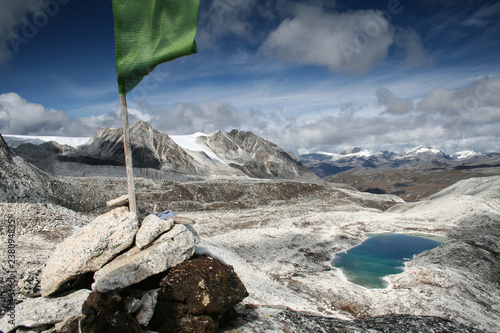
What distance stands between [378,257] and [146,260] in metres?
23.5

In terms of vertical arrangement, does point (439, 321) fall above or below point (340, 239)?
above

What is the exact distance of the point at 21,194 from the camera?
992 inches

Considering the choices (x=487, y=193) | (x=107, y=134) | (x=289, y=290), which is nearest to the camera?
(x=289, y=290)

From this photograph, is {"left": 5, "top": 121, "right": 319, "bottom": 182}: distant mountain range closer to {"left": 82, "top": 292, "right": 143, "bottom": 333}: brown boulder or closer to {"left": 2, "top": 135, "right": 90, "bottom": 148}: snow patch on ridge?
{"left": 2, "top": 135, "right": 90, "bottom": 148}: snow patch on ridge

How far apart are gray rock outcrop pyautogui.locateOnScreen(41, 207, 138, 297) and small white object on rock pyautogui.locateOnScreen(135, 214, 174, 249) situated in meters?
0.22

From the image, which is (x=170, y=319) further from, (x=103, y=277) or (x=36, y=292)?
(x=36, y=292)

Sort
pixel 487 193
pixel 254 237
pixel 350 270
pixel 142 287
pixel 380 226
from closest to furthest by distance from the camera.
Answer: pixel 142 287
pixel 350 270
pixel 254 237
pixel 380 226
pixel 487 193

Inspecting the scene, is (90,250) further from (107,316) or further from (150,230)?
(107,316)

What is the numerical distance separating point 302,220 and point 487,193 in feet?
118

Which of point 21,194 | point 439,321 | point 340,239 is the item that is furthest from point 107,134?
point 439,321

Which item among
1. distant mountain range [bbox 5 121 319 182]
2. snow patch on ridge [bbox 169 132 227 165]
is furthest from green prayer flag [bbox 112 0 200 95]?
snow patch on ridge [bbox 169 132 227 165]

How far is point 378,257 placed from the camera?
2494cm

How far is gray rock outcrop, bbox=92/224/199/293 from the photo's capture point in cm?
648

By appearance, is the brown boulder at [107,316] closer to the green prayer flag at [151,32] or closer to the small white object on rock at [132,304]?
the small white object on rock at [132,304]
